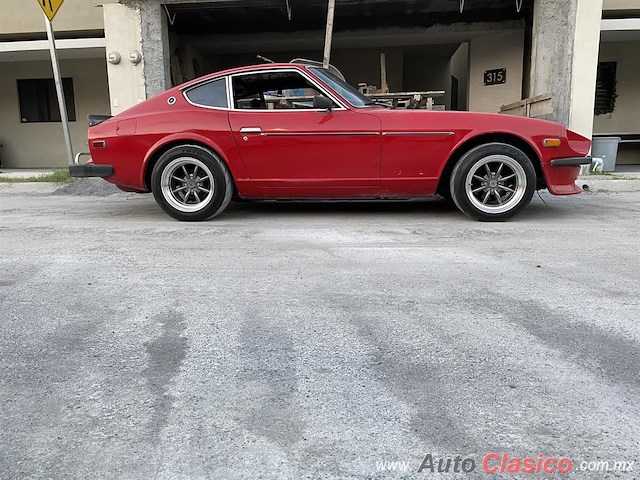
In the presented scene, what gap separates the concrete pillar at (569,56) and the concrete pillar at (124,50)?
22.8 feet

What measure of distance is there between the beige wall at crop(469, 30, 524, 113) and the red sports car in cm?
655

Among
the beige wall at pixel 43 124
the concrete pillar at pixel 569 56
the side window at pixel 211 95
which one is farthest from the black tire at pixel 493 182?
the beige wall at pixel 43 124

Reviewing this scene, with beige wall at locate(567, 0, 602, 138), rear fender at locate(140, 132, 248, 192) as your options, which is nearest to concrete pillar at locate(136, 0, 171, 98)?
rear fender at locate(140, 132, 248, 192)

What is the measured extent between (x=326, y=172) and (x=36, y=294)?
2.88 metres

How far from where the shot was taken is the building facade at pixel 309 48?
28.6 feet

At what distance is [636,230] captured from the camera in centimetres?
481

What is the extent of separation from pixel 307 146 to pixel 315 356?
3.17m

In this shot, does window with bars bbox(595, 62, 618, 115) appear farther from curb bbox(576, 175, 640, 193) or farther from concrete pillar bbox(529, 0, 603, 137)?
curb bbox(576, 175, 640, 193)

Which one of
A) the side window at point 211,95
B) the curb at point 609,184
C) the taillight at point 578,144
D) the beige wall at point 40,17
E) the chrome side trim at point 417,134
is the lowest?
the curb at point 609,184

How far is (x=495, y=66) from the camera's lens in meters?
11.2

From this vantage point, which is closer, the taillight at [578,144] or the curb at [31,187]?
the taillight at [578,144]

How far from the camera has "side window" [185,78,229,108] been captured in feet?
17.4

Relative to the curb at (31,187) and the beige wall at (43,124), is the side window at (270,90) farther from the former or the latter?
the beige wall at (43,124)

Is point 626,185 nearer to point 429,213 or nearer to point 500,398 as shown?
point 429,213
